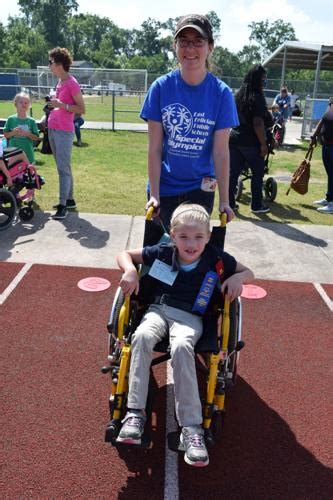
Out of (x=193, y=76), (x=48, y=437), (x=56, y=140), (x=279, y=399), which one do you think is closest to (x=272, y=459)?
(x=279, y=399)

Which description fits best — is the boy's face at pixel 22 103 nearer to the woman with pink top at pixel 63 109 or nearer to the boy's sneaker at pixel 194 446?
the woman with pink top at pixel 63 109

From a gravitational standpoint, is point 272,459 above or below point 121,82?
below

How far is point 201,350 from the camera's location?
8.78 ft

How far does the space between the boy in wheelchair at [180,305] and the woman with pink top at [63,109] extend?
3.75 meters

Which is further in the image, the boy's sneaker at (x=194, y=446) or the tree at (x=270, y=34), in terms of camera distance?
the tree at (x=270, y=34)

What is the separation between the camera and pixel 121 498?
237 centimetres

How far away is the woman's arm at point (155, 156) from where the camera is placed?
3188 mm

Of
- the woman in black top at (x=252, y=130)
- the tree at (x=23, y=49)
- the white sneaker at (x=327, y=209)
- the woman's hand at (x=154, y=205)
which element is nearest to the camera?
the woman's hand at (x=154, y=205)

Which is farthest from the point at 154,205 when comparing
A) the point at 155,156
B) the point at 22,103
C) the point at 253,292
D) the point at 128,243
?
the point at 22,103

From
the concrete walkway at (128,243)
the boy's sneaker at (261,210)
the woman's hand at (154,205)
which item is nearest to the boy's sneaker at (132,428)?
the woman's hand at (154,205)

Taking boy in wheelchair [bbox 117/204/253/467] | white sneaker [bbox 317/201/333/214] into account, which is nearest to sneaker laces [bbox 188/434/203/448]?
boy in wheelchair [bbox 117/204/253/467]

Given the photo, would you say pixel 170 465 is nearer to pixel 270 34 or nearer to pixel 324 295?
pixel 324 295

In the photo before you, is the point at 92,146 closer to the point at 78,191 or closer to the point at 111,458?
the point at 78,191

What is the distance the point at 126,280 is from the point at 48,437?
104cm
